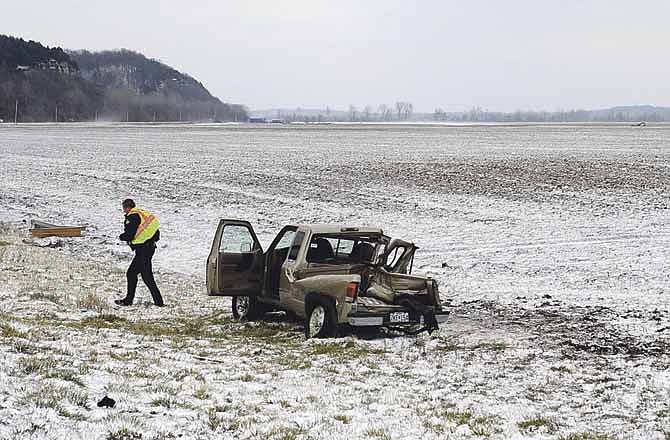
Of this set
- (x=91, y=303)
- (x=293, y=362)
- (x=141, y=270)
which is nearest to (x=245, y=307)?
(x=141, y=270)

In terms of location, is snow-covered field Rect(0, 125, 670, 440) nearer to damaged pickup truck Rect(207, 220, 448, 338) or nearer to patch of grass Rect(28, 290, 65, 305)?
patch of grass Rect(28, 290, 65, 305)

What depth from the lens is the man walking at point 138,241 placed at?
1423 centimetres

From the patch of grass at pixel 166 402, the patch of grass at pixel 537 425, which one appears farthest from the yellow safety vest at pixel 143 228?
the patch of grass at pixel 537 425

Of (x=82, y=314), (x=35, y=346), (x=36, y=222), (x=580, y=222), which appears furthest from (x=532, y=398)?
(x=36, y=222)

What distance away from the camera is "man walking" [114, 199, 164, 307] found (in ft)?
46.7

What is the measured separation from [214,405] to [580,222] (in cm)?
2007

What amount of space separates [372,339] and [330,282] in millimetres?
955

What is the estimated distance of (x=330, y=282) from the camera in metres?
11.6

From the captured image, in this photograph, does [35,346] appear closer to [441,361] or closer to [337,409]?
[337,409]

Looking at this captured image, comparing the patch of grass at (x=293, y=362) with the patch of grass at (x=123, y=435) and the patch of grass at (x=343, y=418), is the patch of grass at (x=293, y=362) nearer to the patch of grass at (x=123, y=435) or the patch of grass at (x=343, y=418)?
the patch of grass at (x=343, y=418)

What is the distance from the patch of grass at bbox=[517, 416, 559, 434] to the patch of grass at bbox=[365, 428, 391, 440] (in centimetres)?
120

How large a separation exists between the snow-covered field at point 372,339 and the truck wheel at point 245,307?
12.5 inches

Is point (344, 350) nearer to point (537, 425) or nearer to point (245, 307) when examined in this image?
point (245, 307)

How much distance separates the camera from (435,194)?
3312 centimetres
